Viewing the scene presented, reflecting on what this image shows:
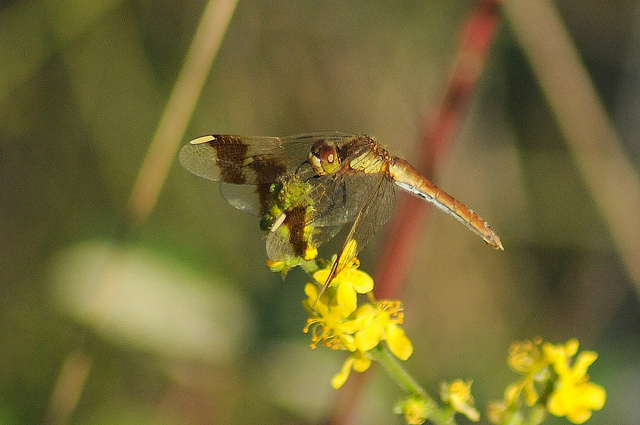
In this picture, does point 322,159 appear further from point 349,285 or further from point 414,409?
point 414,409

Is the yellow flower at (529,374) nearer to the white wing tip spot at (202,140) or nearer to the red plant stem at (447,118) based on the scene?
the red plant stem at (447,118)

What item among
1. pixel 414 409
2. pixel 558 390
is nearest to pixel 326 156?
pixel 414 409

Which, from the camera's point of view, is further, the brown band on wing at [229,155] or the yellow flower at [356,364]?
the brown band on wing at [229,155]

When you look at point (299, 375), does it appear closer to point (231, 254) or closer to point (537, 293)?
point (231, 254)

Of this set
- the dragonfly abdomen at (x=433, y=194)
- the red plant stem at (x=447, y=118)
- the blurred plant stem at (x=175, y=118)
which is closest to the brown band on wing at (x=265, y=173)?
the dragonfly abdomen at (x=433, y=194)

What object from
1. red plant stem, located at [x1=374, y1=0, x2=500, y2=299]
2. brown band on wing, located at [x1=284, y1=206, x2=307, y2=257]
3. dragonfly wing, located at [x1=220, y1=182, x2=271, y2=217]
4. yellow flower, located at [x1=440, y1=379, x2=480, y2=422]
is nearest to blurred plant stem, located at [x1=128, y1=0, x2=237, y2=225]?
dragonfly wing, located at [x1=220, y1=182, x2=271, y2=217]

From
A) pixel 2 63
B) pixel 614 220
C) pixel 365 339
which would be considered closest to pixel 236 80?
pixel 2 63
